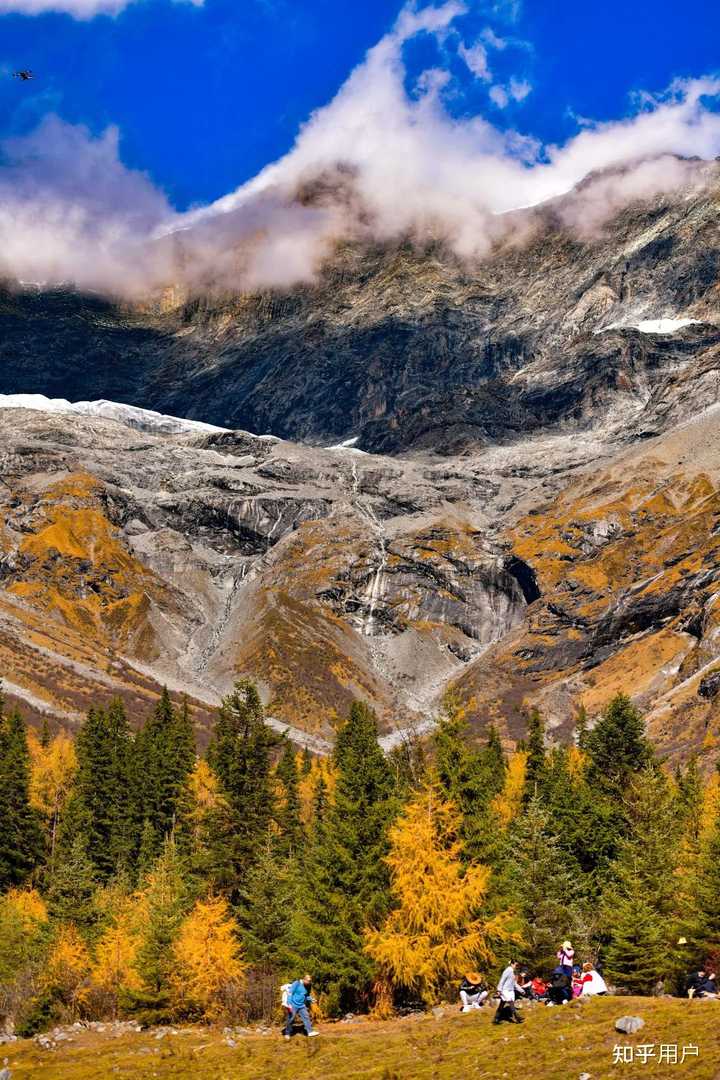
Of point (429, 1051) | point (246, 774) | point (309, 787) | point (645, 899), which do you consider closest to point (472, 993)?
point (429, 1051)

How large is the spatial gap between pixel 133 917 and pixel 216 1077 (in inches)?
861

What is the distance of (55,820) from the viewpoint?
286 feet

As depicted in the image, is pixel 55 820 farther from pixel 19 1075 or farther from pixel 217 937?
pixel 19 1075

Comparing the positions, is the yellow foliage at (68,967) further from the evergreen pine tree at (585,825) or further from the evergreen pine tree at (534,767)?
the evergreen pine tree at (534,767)

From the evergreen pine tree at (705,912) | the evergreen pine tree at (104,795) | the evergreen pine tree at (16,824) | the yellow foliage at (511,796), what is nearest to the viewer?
the evergreen pine tree at (705,912)

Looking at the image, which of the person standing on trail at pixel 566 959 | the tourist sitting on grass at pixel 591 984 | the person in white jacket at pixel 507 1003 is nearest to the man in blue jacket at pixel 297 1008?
the person in white jacket at pixel 507 1003

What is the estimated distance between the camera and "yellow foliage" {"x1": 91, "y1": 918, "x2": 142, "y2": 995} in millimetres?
47438

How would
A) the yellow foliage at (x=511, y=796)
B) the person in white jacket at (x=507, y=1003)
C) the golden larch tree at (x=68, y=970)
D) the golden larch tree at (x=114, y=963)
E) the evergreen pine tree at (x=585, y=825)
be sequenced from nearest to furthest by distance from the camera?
the person in white jacket at (x=507, y=1003)
the golden larch tree at (x=114, y=963)
the golden larch tree at (x=68, y=970)
the evergreen pine tree at (x=585, y=825)
the yellow foliage at (x=511, y=796)

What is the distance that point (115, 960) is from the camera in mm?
48562

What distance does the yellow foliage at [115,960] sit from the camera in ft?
156

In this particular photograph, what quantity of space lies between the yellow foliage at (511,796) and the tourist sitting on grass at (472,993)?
2840cm

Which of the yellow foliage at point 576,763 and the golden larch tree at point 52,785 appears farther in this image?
the golden larch tree at point 52,785

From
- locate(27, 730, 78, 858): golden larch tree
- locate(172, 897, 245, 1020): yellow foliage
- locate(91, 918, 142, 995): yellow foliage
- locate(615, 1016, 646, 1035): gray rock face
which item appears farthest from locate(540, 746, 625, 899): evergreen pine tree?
locate(27, 730, 78, 858): golden larch tree

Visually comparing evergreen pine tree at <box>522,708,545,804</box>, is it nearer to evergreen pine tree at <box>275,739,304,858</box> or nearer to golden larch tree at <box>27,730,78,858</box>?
evergreen pine tree at <box>275,739,304,858</box>
